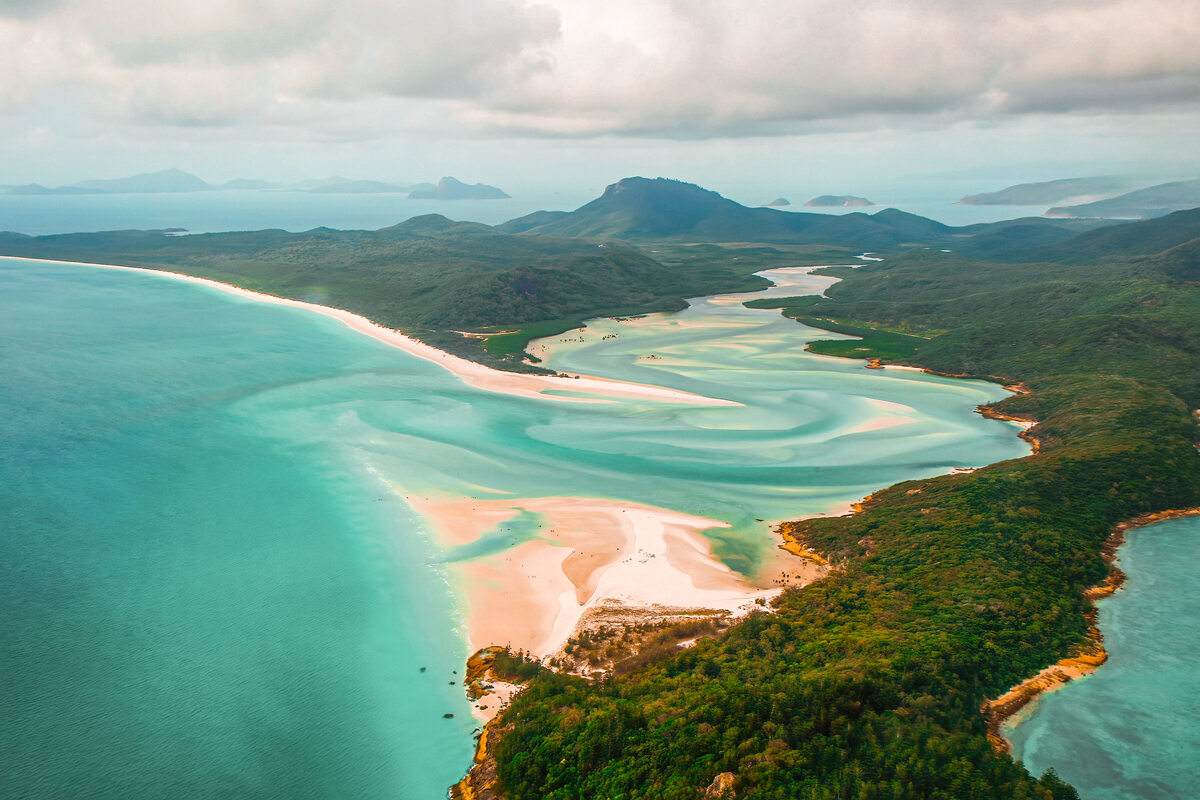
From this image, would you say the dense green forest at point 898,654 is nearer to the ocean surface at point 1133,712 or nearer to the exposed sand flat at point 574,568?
the ocean surface at point 1133,712

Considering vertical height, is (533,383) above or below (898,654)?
above

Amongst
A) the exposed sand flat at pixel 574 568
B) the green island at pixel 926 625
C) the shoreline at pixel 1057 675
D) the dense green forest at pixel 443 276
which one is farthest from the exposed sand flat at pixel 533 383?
the shoreline at pixel 1057 675

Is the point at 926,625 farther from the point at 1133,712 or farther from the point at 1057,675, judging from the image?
the point at 1133,712

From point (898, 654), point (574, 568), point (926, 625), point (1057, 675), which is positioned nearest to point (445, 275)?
point (574, 568)

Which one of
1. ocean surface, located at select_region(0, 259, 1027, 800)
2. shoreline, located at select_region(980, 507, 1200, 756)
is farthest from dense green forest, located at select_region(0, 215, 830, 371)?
shoreline, located at select_region(980, 507, 1200, 756)

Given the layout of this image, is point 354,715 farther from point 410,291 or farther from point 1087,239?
point 1087,239
